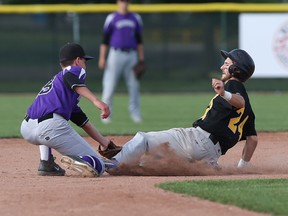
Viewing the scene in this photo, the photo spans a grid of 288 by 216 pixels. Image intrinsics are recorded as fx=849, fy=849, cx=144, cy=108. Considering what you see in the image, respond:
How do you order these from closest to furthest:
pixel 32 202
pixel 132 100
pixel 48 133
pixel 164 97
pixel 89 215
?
pixel 89 215, pixel 32 202, pixel 48 133, pixel 132 100, pixel 164 97

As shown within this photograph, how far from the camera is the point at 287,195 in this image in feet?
20.1

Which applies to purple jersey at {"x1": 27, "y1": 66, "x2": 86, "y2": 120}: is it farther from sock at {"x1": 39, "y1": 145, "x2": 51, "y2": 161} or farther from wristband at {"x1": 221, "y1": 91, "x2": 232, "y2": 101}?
wristband at {"x1": 221, "y1": 91, "x2": 232, "y2": 101}

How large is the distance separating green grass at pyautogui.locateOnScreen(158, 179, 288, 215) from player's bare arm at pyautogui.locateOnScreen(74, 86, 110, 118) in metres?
0.81

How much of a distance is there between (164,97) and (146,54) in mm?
1571

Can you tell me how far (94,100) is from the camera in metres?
6.93

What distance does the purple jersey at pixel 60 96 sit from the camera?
7.23 m

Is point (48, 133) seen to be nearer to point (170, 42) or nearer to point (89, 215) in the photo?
point (89, 215)

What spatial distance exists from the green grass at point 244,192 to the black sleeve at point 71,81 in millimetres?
1182

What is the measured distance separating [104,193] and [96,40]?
13.8 meters

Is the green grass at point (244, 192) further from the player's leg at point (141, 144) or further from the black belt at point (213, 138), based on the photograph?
the player's leg at point (141, 144)

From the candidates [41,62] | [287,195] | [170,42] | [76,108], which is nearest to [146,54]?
[170,42]

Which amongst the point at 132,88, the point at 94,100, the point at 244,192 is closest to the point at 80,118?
the point at 94,100

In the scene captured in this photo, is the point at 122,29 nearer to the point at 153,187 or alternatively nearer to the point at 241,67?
the point at 241,67

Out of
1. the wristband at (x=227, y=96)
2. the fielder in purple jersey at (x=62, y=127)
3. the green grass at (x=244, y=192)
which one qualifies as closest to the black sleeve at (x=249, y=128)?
the wristband at (x=227, y=96)
